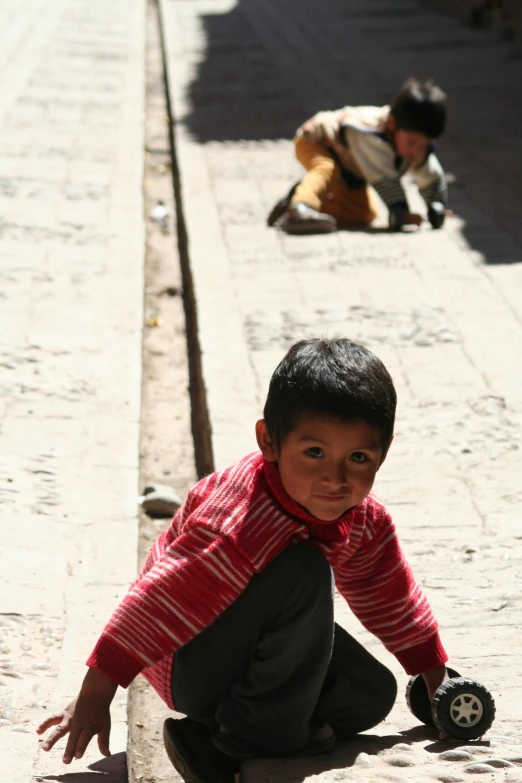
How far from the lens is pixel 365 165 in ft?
21.9

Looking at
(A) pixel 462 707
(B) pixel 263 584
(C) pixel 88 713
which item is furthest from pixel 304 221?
(C) pixel 88 713

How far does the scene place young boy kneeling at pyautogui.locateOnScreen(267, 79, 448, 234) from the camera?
21.1ft

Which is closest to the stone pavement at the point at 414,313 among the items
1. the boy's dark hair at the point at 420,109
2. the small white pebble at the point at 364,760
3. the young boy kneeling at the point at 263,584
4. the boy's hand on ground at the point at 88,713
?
the small white pebble at the point at 364,760

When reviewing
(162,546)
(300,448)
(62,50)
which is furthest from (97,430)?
(62,50)

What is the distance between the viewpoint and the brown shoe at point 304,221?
6.76 meters

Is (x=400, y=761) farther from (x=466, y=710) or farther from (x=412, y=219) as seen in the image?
(x=412, y=219)

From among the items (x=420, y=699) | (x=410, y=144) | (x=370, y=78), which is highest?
(x=410, y=144)

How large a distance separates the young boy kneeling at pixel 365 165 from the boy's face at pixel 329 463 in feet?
14.4

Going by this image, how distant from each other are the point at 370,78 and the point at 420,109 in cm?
560

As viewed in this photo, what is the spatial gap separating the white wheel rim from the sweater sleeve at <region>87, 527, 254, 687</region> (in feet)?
1.82

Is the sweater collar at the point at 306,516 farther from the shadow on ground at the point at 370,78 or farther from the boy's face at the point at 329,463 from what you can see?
the shadow on ground at the point at 370,78

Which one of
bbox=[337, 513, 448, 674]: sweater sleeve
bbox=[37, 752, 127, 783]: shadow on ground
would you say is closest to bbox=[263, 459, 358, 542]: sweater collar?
bbox=[337, 513, 448, 674]: sweater sleeve

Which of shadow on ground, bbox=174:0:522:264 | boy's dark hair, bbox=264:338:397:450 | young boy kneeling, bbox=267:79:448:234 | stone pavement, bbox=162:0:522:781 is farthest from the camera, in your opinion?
shadow on ground, bbox=174:0:522:264

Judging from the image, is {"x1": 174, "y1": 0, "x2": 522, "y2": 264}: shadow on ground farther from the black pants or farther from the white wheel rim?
the black pants
